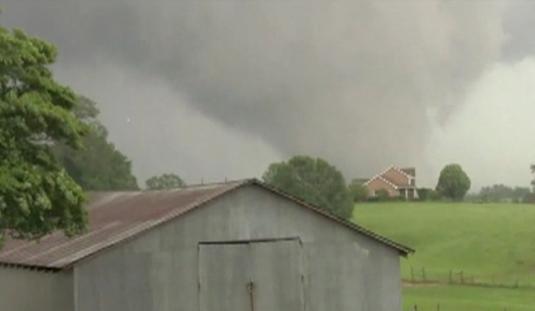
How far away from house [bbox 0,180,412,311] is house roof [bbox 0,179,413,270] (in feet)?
0.23

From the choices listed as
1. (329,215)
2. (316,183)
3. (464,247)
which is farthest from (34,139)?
(316,183)

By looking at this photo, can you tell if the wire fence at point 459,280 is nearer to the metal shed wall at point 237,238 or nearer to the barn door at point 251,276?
the metal shed wall at point 237,238

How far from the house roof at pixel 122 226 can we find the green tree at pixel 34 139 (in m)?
1.50

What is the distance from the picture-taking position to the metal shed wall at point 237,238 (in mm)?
27406

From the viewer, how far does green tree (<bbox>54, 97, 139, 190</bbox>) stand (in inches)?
3839

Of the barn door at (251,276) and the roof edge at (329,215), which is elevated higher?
the roof edge at (329,215)

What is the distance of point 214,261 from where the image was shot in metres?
29.1

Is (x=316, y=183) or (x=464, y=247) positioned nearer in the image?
(x=464, y=247)

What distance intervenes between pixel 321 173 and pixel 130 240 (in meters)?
69.8

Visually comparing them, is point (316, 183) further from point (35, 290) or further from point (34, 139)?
point (34, 139)

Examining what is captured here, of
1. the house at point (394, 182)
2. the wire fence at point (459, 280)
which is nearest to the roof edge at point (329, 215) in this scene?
the wire fence at point (459, 280)

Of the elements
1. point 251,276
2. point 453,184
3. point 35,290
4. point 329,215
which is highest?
point 453,184

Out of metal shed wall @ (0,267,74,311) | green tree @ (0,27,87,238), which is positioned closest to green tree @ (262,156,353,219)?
metal shed wall @ (0,267,74,311)

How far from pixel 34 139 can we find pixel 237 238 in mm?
7498
